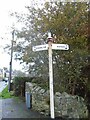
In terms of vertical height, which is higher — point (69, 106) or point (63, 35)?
point (63, 35)

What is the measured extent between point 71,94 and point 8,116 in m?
1.53

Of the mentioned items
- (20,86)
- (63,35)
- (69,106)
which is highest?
(63,35)

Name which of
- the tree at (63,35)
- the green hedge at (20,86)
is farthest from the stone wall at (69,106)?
the green hedge at (20,86)

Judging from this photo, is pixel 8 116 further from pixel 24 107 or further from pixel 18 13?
pixel 18 13

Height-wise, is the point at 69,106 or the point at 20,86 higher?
the point at 20,86

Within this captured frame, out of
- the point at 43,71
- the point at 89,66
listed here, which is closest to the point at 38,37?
the point at 43,71

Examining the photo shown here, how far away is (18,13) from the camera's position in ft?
21.5

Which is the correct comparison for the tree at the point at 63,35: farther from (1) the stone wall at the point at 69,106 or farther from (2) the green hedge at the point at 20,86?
(2) the green hedge at the point at 20,86

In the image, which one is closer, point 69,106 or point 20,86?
point 69,106

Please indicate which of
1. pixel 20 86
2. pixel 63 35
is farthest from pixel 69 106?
pixel 20 86

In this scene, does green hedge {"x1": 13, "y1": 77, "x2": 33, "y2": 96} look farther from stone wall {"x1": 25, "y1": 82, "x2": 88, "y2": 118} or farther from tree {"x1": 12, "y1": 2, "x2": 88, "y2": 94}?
stone wall {"x1": 25, "y1": 82, "x2": 88, "y2": 118}

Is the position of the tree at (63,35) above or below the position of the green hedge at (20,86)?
above

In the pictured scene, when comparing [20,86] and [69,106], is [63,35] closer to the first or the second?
[69,106]

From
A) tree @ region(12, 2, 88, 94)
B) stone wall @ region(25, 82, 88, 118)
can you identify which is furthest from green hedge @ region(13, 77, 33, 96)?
stone wall @ region(25, 82, 88, 118)
